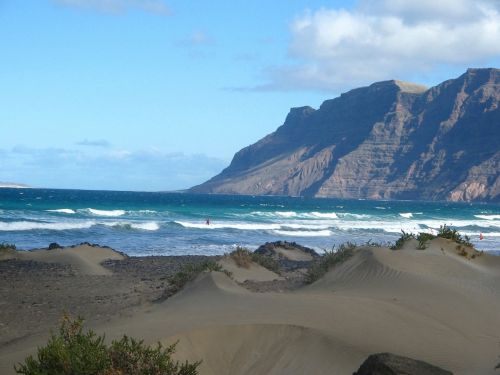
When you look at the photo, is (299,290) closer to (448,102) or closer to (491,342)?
(491,342)

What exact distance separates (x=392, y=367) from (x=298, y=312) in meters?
3.28

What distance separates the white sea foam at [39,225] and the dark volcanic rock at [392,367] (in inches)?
1521

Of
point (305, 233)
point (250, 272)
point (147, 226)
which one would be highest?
point (147, 226)

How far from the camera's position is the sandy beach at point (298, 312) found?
316 inches

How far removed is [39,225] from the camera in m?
45.6

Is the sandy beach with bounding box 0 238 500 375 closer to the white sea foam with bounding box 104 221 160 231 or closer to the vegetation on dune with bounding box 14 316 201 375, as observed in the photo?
the vegetation on dune with bounding box 14 316 201 375

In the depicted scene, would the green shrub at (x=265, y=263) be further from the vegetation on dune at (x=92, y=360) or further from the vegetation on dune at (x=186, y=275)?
the vegetation on dune at (x=92, y=360)

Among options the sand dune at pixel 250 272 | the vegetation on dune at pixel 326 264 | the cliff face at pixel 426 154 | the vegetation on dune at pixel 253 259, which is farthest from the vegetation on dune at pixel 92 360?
the cliff face at pixel 426 154

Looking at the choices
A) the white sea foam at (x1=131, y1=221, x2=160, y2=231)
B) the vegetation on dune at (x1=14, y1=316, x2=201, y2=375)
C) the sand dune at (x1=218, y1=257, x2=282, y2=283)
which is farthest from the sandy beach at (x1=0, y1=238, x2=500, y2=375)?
the white sea foam at (x1=131, y1=221, x2=160, y2=231)

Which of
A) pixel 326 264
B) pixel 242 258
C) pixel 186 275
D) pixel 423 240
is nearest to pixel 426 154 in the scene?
pixel 242 258

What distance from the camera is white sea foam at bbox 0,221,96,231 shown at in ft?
142

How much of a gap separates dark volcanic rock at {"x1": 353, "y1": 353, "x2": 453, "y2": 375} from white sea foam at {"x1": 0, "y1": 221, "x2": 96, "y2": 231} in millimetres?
38628

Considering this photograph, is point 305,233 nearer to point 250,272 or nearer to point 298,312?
point 250,272

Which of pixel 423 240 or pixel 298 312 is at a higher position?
pixel 423 240
